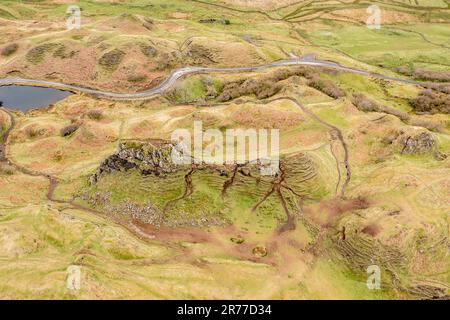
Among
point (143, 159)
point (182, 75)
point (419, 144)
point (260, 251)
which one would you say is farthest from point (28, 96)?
point (419, 144)

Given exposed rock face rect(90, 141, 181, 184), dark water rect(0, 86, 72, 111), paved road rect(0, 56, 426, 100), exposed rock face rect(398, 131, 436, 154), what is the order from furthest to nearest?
paved road rect(0, 56, 426, 100) → dark water rect(0, 86, 72, 111) → exposed rock face rect(398, 131, 436, 154) → exposed rock face rect(90, 141, 181, 184)

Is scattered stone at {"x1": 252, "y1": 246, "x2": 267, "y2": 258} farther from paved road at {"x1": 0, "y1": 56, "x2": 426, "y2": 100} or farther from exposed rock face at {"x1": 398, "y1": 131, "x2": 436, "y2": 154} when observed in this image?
paved road at {"x1": 0, "y1": 56, "x2": 426, "y2": 100}

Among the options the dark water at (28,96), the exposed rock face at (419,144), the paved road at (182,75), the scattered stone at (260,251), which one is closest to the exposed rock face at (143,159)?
the scattered stone at (260,251)

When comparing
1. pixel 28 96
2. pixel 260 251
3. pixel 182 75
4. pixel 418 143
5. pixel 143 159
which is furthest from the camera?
pixel 182 75

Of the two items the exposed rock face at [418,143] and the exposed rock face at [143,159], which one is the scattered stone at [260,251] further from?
the exposed rock face at [418,143]

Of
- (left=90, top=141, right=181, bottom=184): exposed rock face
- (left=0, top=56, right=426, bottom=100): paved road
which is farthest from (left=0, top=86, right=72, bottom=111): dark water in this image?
(left=90, top=141, right=181, bottom=184): exposed rock face

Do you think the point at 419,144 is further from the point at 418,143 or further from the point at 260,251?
the point at 260,251
